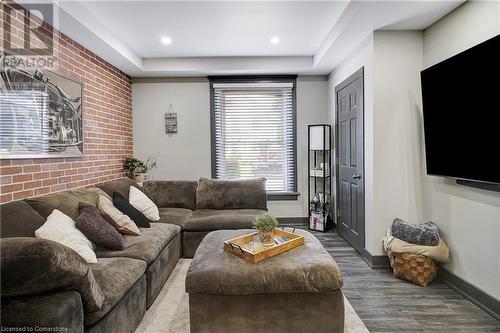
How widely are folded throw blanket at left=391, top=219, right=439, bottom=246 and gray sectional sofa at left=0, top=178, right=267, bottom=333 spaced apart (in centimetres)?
158

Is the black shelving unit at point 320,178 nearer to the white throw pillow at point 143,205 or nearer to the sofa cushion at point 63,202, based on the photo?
the white throw pillow at point 143,205

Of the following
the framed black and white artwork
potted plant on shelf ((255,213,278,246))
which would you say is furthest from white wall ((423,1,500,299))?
the framed black and white artwork

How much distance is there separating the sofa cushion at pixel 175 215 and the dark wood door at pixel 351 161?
2.14 m

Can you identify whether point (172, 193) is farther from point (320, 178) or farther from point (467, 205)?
point (467, 205)

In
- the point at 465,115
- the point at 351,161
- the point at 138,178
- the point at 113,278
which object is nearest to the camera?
the point at 113,278

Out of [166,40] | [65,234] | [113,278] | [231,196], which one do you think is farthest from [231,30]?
[113,278]

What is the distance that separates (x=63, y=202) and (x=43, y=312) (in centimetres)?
135

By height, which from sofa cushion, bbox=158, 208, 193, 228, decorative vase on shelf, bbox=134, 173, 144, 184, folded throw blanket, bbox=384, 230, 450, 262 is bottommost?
folded throw blanket, bbox=384, 230, 450, 262

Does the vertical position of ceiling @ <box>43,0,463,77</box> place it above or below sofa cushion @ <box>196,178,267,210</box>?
above

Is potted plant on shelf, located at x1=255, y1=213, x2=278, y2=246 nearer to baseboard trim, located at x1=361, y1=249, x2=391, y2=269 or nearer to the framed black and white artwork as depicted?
baseboard trim, located at x1=361, y1=249, x2=391, y2=269

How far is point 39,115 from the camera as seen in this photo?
→ 2555 mm

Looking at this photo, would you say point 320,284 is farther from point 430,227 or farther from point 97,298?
point 430,227

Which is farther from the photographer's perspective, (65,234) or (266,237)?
(266,237)

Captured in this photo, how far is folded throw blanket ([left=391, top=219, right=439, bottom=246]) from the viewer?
2.71 meters
